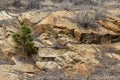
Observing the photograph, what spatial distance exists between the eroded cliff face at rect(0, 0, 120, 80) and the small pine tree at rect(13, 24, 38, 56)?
7.7 inches

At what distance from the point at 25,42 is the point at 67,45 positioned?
130 cm

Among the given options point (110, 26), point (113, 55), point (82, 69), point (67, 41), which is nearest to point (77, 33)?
point (67, 41)

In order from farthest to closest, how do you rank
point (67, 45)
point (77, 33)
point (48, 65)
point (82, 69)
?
point (77, 33) → point (67, 45) → point (48, 65) → point (82, 69)

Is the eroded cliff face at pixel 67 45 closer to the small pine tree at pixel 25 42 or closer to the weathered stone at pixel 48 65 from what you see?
the weathered stone at pixel 48 65

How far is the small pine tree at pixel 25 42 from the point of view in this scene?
32.2 feet

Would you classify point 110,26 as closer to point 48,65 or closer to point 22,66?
point 48,65

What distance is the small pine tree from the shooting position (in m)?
9.81

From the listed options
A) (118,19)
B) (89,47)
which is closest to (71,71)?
(89,47)

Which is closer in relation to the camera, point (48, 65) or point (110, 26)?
point (48, 65)

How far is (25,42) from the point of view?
9836 millimetres

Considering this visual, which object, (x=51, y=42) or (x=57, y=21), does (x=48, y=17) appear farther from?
(x=51, y=42)

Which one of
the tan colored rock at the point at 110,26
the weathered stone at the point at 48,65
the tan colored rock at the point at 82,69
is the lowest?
the tan colored rock at the point at 82,69

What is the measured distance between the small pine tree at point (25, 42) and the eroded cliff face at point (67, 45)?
20 cm

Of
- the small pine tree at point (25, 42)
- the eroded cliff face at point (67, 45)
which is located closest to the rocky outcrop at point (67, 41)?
the eroded cliff face at point (67, 45)
